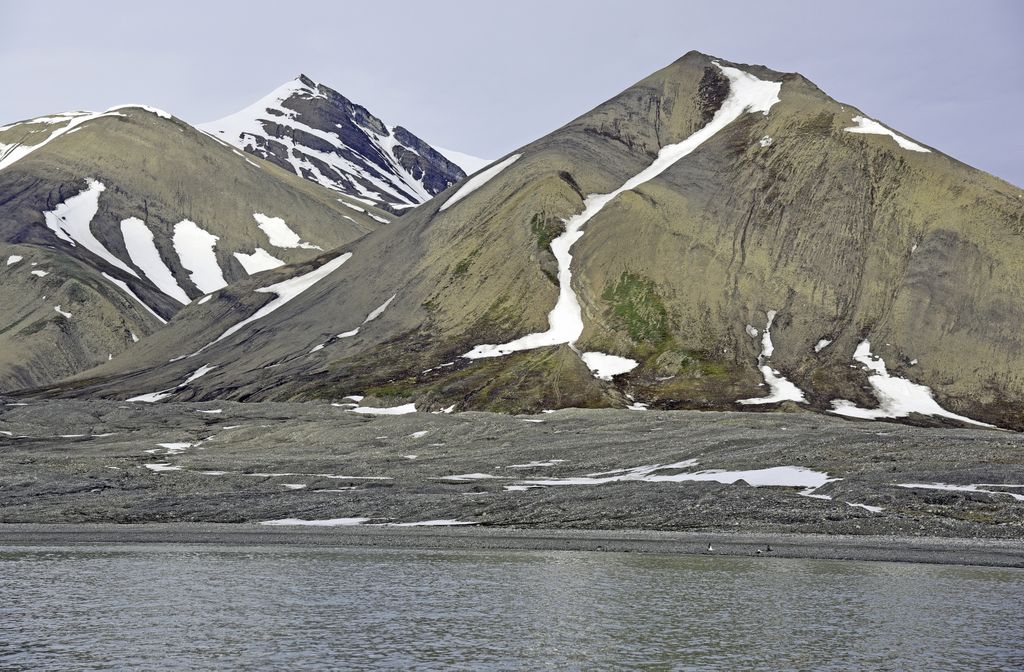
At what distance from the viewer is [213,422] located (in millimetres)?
98438

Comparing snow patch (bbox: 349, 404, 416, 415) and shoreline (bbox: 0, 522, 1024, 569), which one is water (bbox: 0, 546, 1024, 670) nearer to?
shoreline (bbox: 0, 522, 1024, 569)

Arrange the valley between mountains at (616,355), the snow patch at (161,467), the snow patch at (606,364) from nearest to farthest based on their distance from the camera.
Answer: the valley between mountains at (616,355) < the snow patch at (161,467) < the snow patch at (606,364)

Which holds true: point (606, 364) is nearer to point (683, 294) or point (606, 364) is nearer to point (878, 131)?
point (683, 294)

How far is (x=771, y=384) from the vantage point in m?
107

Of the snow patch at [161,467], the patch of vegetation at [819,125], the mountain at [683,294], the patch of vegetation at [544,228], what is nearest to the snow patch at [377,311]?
the mountain at [683,294]

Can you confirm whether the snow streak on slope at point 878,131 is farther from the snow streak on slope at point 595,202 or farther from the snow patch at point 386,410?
the snow patch at point 386,410

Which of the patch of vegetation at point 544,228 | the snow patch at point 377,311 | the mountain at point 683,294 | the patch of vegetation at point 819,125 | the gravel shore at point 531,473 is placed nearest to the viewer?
the gravel shore at point 531,473

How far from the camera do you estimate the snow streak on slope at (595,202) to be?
117m

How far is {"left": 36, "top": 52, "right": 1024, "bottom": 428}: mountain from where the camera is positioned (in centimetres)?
10738

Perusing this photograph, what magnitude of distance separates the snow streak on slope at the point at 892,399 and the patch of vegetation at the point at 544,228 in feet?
127

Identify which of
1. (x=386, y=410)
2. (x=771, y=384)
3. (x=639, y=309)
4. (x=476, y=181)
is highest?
(x=476, y=181)

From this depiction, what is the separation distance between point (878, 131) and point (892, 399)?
46345 mm

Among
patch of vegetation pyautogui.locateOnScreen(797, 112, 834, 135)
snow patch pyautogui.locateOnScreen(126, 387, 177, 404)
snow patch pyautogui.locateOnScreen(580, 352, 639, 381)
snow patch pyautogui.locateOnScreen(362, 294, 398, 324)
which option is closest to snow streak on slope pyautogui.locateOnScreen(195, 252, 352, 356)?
snow patch pyautogui.locateOnScreen(126, 387, 177, 404)

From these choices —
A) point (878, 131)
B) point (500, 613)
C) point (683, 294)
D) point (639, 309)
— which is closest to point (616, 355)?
point (639, 309)
